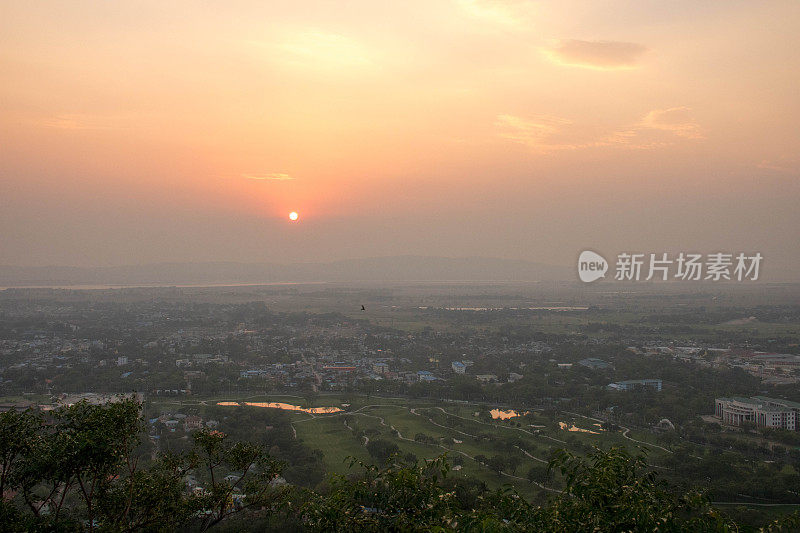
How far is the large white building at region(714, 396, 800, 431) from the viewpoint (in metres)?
17.6

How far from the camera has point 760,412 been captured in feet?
58.4

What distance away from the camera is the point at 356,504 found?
465 centimetres

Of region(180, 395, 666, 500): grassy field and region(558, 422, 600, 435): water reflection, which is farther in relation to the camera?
region(558, 422, 600, 435): water reflection

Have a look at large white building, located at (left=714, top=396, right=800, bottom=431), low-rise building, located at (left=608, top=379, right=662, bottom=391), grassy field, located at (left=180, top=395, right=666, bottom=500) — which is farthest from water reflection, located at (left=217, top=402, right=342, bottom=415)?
large white building, located at (left=714, top=396, right=800, bottom=431)

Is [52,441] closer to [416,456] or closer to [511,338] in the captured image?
[416,456]

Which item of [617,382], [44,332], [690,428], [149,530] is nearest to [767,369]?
[617,382]

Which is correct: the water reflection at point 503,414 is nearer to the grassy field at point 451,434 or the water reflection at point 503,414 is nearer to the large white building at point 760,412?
the grassy field at point 451,434

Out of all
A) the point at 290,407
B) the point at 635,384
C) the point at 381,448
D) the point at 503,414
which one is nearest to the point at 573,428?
the point at 503,414

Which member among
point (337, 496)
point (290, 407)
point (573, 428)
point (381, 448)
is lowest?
point (290, 407)

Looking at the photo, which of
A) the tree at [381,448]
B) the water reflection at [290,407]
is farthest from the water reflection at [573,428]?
the water reflection at [290,407]

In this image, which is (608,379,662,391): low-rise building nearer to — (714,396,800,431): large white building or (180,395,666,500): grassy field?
(714,396,800,431): large white building

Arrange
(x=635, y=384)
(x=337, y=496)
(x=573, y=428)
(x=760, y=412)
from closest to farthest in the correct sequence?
(x=337, y=496) < (x=760, y=412) < (x=573, y=428) < (x=635, y=384)

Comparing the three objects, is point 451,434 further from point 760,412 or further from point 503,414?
point 760,412

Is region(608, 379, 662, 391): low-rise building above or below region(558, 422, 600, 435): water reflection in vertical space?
above
